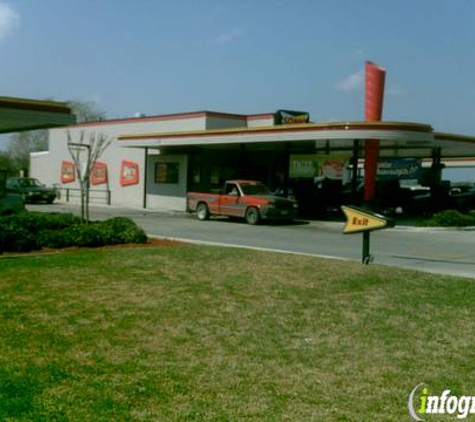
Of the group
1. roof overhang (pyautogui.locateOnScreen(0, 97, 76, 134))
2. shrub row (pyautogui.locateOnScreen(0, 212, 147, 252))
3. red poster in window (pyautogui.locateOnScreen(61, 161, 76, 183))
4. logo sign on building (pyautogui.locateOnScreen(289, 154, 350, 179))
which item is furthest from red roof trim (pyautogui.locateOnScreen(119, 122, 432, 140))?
red poster in window (pyautogui.locateOnScreen(61, 161, 76, 183))

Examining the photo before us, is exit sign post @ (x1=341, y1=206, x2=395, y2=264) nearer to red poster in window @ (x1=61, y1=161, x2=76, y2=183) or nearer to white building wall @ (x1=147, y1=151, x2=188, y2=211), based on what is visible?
white building wall @ (x1=147, y1=151, x2=188, y2=211)

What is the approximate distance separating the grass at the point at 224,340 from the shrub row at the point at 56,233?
196 cm

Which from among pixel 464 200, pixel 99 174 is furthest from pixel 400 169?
pixel 99 174

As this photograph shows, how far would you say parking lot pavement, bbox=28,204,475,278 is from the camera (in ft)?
47.5

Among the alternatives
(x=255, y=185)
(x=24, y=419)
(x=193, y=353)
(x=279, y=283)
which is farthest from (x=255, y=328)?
(x=255, y=185)

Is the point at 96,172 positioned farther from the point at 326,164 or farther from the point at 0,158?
the point at 0,158

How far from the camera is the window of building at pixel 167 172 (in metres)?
33.2

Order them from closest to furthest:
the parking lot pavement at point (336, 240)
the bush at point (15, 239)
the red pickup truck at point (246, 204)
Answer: the bush at point (15, 239) → the parking lot pavement at point (336, 240) → the red pickup truck at point (246, 204)

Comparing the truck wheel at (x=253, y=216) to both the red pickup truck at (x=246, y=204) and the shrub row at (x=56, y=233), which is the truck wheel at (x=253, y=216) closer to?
the red pickup truck at (x=246, y=204)

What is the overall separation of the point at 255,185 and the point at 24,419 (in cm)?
2172

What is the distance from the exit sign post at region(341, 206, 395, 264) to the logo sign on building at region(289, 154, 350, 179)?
14919 millimetres

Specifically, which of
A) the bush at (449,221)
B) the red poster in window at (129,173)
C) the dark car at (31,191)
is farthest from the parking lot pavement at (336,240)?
the dark car at (31,191)

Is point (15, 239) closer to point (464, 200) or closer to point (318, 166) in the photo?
point (318, 166)

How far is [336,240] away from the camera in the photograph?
1927cm
